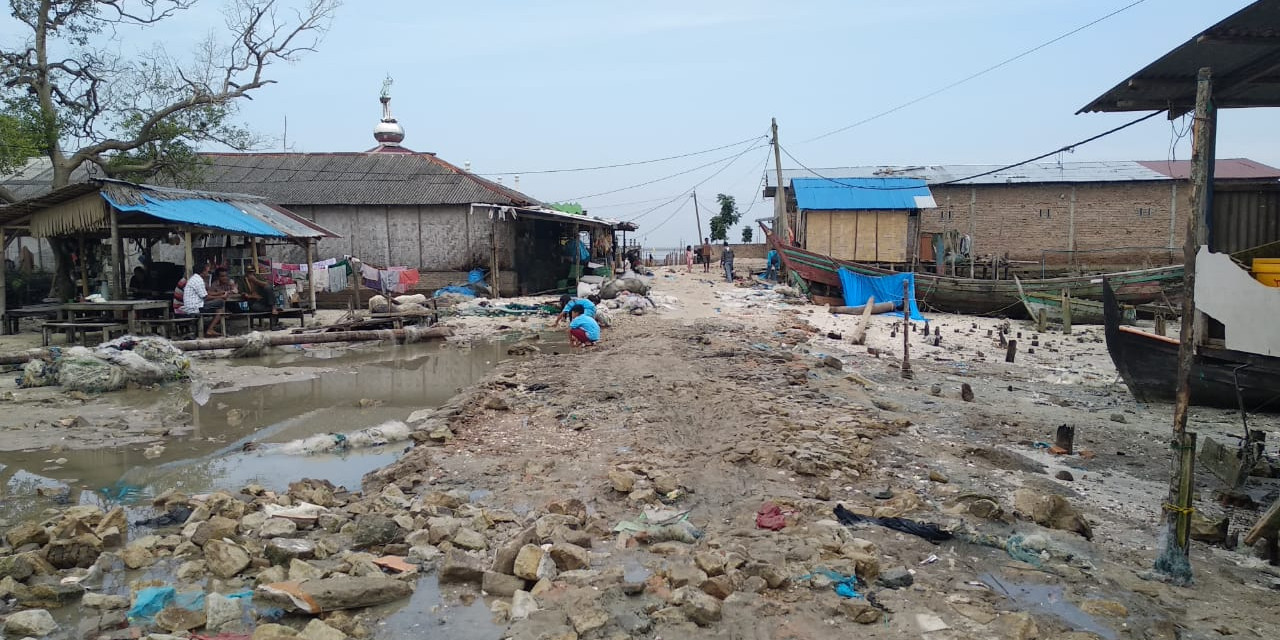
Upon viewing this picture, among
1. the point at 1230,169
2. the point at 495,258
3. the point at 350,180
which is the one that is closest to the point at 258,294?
the point at 495,258

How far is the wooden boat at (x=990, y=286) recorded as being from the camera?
1780cm

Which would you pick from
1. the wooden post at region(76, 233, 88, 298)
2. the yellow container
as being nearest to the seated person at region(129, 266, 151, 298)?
the wooden post at region(76, 233, 88, 298)

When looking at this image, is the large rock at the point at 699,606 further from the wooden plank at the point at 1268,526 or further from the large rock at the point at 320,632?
the wooden plank at the point at 1268,526

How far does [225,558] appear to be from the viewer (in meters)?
4.34

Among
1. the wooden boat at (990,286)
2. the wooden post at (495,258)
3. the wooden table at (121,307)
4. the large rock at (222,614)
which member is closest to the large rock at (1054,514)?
the large rock at (222,614)

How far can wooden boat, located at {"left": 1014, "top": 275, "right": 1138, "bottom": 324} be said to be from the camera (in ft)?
58.9

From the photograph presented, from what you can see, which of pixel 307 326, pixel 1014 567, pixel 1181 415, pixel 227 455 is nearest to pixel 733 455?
pixel 1014 567

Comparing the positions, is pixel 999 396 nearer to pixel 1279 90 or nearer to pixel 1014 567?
pixel 1279 90

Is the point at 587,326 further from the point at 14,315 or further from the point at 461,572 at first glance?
the point at 14,315

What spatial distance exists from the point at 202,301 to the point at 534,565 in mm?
11916

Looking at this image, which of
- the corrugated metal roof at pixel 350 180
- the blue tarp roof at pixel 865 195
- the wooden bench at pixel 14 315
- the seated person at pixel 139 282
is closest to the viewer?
the wooden bench at pixel 14 315

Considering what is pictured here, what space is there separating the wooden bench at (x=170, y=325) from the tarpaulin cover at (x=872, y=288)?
15.6 m

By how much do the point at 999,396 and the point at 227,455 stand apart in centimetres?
913

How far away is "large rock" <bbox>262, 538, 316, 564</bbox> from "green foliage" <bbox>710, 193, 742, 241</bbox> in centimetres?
4137
